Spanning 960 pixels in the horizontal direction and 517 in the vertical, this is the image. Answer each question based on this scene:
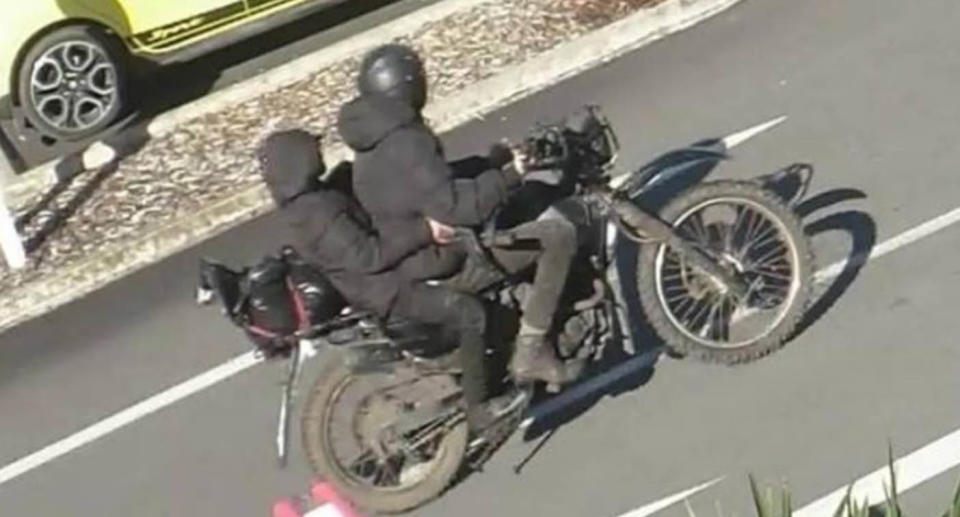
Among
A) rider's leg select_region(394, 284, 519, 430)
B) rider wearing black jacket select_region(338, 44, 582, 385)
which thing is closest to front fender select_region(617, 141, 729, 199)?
rider wearing black jacket select_region(338, 44, 582, 385)

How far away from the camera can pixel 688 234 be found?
977 cm

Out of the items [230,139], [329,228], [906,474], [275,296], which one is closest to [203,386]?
[275,296]

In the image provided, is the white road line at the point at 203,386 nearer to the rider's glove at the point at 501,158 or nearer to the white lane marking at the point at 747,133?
the rider's glove at the point at 501,158

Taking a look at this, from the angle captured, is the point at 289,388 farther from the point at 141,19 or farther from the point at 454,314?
the point at 141,19

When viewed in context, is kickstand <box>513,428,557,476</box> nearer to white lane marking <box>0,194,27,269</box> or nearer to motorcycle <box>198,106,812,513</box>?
motorcycle <box>198,106,812,513</box>

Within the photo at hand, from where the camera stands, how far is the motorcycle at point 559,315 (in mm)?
9273

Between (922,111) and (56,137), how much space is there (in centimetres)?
544

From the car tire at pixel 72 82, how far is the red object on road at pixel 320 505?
4806 millimetres

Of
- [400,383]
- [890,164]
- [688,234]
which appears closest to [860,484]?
[688,234]

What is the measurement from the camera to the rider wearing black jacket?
901cm

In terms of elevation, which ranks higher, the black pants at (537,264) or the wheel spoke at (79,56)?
the wheel spoke at (79,56)

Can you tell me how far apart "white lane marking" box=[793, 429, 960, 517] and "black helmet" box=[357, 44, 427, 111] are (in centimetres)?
233

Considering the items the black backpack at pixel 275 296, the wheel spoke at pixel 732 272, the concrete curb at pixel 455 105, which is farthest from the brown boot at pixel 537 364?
the concrete curb at pixel 455 105

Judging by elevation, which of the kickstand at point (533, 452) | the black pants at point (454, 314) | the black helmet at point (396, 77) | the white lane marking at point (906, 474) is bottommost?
the white lane marking at point (906, 474)
